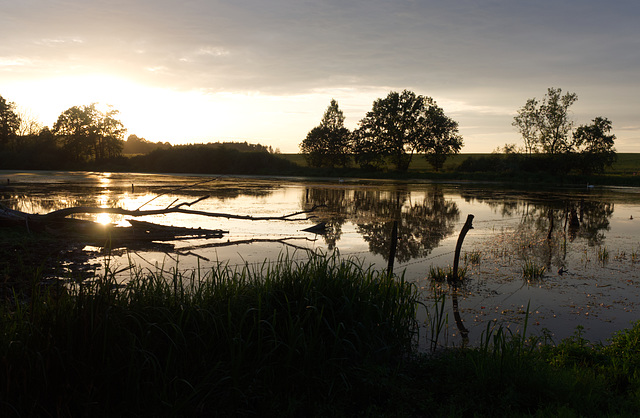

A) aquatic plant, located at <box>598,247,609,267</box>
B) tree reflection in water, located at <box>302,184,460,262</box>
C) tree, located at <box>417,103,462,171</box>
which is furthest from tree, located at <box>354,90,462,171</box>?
aquatic plant, located at <box>598,247,609,267</box>

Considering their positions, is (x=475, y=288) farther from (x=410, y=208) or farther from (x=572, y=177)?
(x=572, y=177)

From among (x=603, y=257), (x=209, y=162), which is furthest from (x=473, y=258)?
(x=209, y=162)

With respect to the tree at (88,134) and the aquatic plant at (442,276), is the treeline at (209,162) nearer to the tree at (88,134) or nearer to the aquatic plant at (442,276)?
the tree at (88,134)

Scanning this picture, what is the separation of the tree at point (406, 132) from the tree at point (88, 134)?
57.4 metres

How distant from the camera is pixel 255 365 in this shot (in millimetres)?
4992

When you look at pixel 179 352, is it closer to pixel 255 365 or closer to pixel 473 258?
pixel 255 365

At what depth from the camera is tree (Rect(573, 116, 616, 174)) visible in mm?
66812

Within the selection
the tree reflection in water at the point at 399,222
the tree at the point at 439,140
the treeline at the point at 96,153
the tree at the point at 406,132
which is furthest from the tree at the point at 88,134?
the tree reflection in water at the point at 399,222

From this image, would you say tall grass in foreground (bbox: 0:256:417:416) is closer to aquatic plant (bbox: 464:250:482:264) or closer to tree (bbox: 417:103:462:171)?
aquatic plant (bbox: 464:250:482:264)

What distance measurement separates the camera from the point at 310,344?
5.29 m

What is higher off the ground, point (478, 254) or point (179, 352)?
point (179, 352)

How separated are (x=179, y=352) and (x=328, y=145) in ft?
273

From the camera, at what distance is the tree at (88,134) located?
93.3m

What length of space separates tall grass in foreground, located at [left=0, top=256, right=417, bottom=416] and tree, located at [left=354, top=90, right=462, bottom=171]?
76023mm
